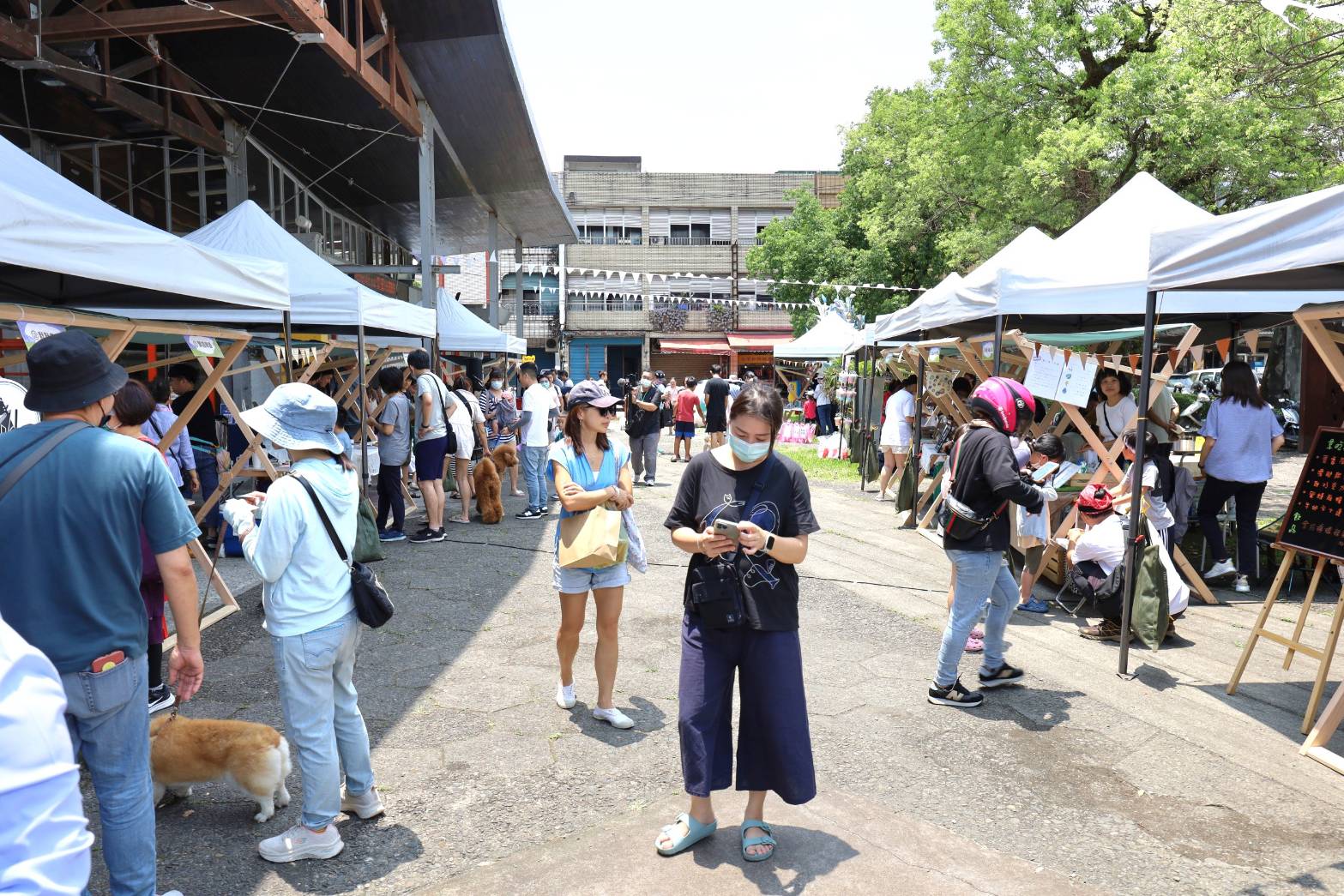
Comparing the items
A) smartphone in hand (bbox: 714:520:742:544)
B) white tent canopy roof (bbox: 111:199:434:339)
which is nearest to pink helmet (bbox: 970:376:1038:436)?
smartphone in hand (bbox: 714:520:742:544)

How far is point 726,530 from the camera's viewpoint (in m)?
2.84

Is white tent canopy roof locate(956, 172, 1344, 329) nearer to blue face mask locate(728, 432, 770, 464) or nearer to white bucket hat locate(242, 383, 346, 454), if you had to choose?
blue face mask locate(728, 432, 770, 464)

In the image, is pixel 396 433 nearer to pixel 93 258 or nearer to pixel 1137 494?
pixel 93 258

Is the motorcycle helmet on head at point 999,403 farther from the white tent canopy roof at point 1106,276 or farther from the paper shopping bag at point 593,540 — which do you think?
the white tent canopy roof at point 1106,276

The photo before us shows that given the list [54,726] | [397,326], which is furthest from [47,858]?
[397,326]

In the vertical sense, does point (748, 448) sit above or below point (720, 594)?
above

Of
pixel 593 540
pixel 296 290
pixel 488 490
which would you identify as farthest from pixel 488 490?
pixel 593 540

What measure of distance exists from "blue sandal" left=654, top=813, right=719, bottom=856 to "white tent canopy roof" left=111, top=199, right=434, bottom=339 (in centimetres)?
599

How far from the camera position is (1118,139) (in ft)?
44.2

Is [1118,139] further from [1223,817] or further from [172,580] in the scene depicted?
[172,580]

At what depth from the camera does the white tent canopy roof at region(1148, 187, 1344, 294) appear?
369 centimetres

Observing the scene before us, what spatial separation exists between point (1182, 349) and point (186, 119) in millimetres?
11889

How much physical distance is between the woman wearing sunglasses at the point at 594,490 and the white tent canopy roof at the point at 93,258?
236 centimetres

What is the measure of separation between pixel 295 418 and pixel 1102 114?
46.9 feet
